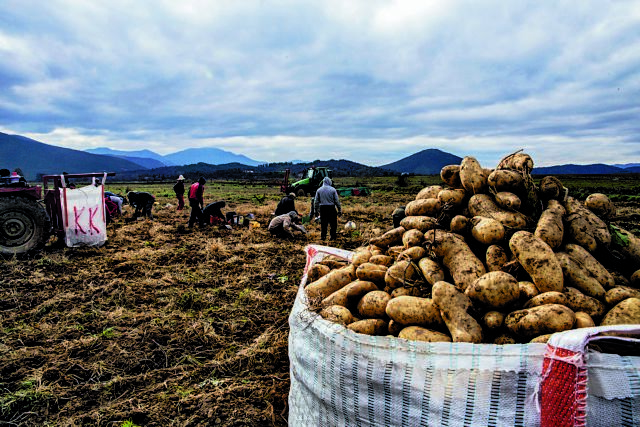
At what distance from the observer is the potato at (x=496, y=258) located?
2.81 m

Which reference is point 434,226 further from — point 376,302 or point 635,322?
point 635,322

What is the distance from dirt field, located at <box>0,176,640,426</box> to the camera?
129 inches

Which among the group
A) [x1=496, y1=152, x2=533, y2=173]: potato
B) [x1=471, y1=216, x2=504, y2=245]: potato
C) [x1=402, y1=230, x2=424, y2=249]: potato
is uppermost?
[x1=496, y1=152, x2=533, y2=173]: potato

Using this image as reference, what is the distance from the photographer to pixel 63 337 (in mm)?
4574

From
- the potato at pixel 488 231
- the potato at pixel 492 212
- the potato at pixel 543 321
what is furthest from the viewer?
the potato at pixel 492 212

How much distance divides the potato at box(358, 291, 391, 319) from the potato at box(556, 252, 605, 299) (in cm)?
126

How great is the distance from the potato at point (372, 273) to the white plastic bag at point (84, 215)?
792cm

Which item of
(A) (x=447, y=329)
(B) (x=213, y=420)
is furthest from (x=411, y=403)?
(B) (x=213, y=420)

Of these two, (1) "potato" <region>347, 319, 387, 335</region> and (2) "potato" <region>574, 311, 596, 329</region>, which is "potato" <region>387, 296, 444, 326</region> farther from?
(2) "potato" <region>574, 311, 596, 329</region>

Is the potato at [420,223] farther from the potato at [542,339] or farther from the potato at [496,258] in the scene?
the potato at [542,339]

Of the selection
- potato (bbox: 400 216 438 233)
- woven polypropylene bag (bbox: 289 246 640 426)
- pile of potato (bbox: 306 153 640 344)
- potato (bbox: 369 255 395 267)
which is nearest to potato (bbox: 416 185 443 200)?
pile of potato (bbox: 306 153 640 344)

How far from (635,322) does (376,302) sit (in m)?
1.53

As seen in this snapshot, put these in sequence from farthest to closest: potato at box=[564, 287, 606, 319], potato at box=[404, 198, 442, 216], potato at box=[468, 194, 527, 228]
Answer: potato at box=[404, 198, 442, 216] < potato at box=[468, 194, 527, 228] < potato at box=[564, 287, 606, 319]

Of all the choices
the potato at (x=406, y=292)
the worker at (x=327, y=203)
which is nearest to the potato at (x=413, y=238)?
the potato at (x=406, y=292)
